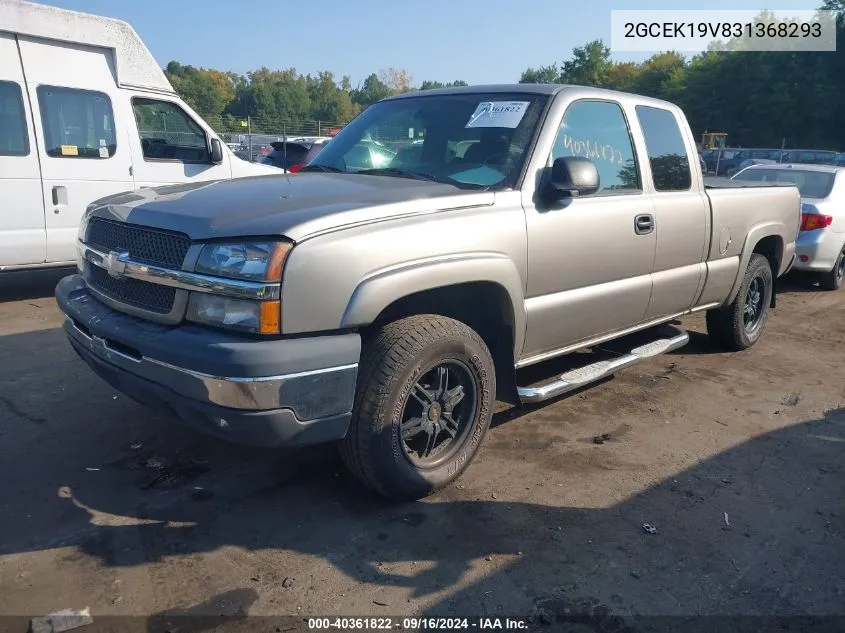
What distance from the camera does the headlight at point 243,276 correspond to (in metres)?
2.64

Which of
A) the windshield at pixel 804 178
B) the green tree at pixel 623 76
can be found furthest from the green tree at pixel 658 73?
the windshield at pixel 804 178

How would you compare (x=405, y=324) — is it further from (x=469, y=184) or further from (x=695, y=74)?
(x=695, y=74)

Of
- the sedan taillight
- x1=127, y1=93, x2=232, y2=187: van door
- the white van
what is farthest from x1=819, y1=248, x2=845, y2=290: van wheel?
the white van

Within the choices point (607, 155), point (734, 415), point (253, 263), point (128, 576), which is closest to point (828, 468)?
point (734, 415)

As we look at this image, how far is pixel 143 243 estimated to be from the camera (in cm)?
304

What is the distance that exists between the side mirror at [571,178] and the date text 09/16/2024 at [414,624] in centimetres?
203

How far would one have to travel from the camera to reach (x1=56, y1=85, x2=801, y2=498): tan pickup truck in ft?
8.86

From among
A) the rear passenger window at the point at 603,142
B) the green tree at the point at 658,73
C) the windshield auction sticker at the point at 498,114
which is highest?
the green tree at the point at 658,73

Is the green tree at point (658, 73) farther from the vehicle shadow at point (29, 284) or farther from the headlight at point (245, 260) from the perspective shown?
Result: the headlight at point (245, 260)

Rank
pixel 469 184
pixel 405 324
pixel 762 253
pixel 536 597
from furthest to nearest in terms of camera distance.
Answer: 1. pixel 762 253
2. pixel 469 184
3. pixel 405 324
4. pixel 536 597

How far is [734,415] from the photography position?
4.62 metres

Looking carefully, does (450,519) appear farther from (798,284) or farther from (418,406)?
(798,284)

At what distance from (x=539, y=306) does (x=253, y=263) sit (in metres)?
1.61

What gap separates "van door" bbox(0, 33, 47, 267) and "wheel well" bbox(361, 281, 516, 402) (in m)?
5.25
